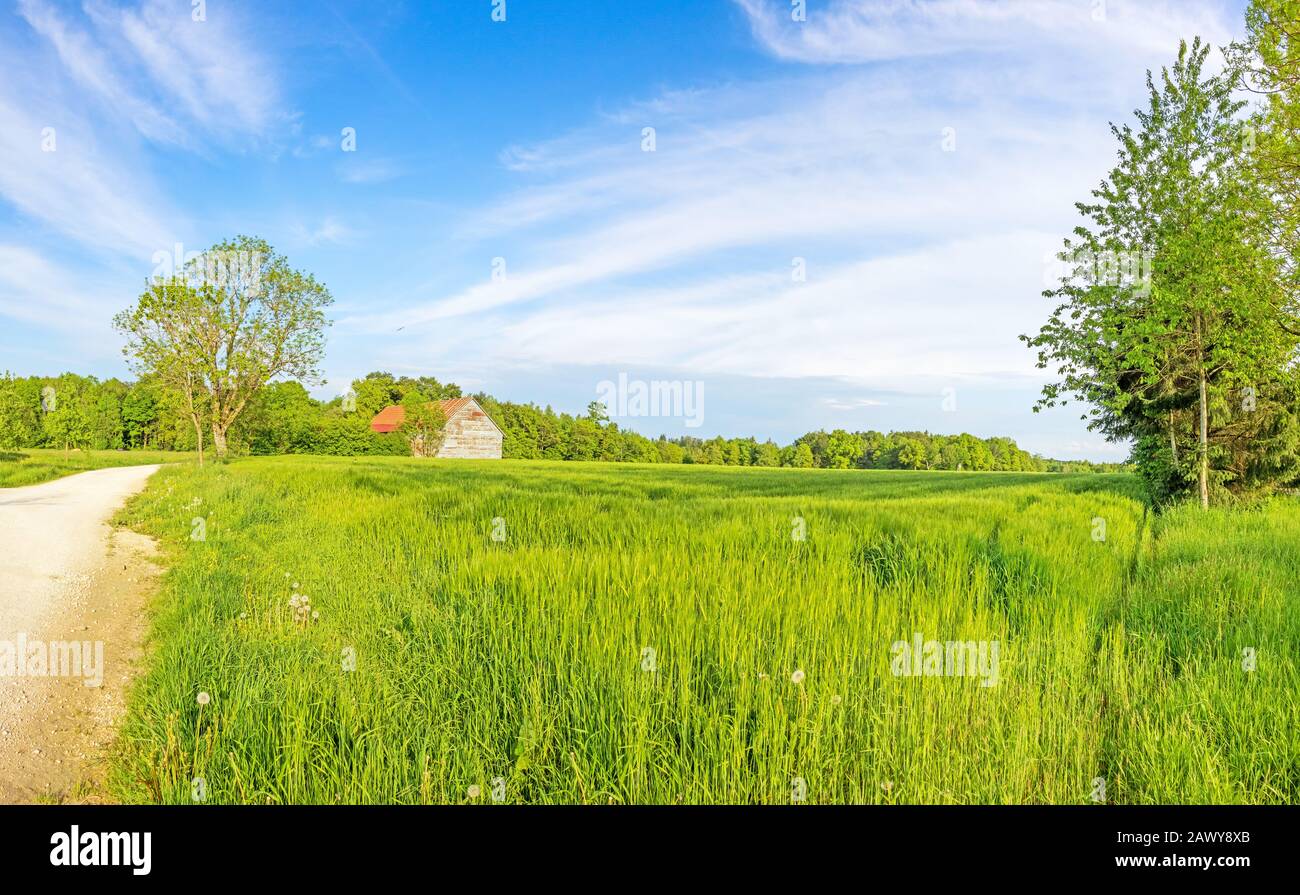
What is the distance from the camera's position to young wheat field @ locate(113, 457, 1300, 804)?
323 cm

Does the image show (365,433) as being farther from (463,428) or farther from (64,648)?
(64,648)

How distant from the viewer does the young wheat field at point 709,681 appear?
3.23 m

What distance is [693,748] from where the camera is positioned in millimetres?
3346

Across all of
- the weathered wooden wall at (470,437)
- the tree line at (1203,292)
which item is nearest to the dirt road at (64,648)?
the tree line at (1203,292)

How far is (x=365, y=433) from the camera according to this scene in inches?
2751

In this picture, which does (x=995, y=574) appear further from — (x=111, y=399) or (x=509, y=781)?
(x=111, y=399)

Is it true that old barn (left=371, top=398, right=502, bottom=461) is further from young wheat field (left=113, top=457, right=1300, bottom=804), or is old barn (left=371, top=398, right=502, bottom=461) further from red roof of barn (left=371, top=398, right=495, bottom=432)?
young wheat field (left=113, top=457, right=1300, bottom=804)

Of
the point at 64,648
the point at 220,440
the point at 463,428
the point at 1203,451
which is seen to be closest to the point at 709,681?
the point at 64,648

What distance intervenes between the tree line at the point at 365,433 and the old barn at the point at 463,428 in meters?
1.98

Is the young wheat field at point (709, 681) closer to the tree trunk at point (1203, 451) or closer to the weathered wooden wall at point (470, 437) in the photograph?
the tree trunk at point (1203, 451)

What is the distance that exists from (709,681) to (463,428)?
79.2 m

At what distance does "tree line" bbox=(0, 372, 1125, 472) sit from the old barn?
1.98 meters

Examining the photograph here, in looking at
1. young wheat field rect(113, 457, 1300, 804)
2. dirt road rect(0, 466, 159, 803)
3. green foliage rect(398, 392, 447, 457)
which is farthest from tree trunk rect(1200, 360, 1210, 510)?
green foliage rect(398, 392, 447, 457)
